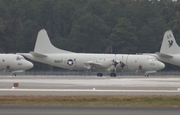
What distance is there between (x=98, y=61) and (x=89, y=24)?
106 ft

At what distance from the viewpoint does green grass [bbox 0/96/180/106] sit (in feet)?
97.7

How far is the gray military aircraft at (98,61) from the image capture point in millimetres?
80062

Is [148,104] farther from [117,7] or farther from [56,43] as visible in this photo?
[117,7]

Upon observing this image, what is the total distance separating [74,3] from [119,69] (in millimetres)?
49221

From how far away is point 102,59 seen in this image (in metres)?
80.8

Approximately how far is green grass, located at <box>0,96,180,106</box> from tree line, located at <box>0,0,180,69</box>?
7562 cm

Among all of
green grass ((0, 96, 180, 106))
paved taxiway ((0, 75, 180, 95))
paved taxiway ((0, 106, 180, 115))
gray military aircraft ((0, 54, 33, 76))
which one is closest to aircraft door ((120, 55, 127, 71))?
gray military aircraft ((0, 54, 33, 76))

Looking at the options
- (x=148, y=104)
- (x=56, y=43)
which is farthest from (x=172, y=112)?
(x=56, y=43)

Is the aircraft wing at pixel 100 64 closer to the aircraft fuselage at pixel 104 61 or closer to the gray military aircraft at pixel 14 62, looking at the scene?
the aircraft fuselage at pixel 104 61

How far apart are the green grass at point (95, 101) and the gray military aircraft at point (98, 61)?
151 ft

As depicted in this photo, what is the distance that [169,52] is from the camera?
290 feet

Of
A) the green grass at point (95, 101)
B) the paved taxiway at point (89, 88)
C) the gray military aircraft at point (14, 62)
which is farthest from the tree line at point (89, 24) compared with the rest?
the green grass at point (95, 101)

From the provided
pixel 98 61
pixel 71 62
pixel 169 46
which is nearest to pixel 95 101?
pixel 98 61

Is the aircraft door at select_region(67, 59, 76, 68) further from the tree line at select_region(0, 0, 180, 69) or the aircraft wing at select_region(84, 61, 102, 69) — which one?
the tree line at select_region(0, 0, 180, 69)
